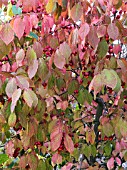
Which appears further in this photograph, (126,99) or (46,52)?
(126,99)

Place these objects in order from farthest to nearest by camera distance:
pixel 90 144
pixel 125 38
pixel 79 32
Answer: pixel 90 144
pixel 125 38
pixel 79 32

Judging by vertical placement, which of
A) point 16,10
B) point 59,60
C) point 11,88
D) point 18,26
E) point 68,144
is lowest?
point 68,144

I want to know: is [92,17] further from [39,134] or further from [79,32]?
[39,134]

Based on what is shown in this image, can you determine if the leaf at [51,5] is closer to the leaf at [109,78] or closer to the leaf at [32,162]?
the leaf at [109,78]

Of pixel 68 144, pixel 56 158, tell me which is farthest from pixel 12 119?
pixel 56 158

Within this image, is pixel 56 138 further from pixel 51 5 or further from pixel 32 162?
pixel 51 5

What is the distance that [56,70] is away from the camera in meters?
1.12

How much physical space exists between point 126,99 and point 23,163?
54 cm

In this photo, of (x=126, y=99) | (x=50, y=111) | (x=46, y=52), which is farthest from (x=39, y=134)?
(x=126, y=99)

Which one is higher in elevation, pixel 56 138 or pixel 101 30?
pixel 101 30

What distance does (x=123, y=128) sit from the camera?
1108 mm

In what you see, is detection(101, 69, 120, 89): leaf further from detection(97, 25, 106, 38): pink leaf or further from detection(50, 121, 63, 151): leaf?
detection(50, 121, 63, 151): leaf

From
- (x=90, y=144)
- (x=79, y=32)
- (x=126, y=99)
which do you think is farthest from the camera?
(x=90, y=144)

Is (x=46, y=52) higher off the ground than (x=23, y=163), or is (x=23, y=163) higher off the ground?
(x=46, y=52)
